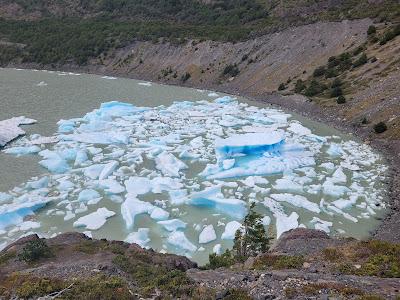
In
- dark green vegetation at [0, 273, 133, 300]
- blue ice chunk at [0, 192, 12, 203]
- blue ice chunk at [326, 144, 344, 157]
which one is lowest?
blue ice chunk at [326, 144, 344, 157]

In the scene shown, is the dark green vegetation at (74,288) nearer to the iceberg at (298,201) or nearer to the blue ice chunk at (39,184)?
the blue ice chunk at (39,184)

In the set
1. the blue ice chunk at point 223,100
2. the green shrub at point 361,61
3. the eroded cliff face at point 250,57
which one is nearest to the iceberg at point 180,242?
the blue ice chunk at point 223,100

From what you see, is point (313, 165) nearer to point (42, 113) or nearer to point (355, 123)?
point (355, 123)

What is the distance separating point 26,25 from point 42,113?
40976 millimetres

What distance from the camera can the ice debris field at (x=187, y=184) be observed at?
625 inches

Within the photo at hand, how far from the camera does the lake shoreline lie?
16.0 m

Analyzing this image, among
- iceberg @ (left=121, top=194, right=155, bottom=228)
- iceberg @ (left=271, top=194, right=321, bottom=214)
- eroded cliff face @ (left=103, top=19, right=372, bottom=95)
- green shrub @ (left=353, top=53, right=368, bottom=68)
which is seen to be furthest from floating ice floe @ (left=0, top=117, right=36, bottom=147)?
green shrub @ (left=353, top=53, right=368, bottom=68)

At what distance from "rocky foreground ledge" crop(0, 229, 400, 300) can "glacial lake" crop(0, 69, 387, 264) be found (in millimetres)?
2953

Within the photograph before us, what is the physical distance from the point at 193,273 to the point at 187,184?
8.84 metres

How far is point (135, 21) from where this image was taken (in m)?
64.6

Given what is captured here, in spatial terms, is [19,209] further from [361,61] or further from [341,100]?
[361,61]

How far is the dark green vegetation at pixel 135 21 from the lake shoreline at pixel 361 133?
9375 mm

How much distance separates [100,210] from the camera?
659 inches

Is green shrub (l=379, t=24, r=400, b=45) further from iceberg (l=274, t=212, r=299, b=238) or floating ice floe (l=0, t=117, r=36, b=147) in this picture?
floating ice floe (l=0, t=117, r=36, b=147)
